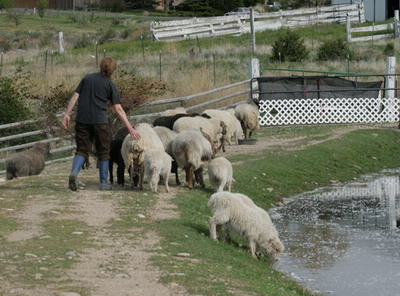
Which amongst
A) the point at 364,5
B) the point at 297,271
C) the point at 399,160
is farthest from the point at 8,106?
the point at 364,5

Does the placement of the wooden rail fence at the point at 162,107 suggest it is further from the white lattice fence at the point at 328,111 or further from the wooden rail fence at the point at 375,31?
the wooden rail fence at the point at 375,31

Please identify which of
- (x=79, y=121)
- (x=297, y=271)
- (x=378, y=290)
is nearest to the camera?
(x=378, y=290)

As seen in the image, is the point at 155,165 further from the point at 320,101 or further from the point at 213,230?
the point at 320,101

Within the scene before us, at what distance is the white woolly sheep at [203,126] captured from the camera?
19203mm

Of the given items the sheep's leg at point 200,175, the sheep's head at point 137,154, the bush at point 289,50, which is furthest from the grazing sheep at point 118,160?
the bush at point 289,50

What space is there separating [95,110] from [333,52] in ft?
92.3

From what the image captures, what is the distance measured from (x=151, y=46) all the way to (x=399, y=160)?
84.1 ft

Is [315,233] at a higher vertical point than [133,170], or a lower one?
lower

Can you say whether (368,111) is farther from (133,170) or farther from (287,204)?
(133,170)

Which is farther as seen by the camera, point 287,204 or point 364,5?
point 364,5

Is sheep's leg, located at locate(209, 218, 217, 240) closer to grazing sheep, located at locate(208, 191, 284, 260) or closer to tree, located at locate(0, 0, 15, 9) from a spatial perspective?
grazing sheep, located at locate(208, 191, 284, 260)

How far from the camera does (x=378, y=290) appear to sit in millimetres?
11391

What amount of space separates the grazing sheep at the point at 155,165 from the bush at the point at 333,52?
87.8 feet

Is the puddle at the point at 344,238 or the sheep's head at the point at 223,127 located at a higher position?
the sheep's head at the point at 223,127
